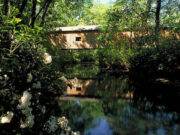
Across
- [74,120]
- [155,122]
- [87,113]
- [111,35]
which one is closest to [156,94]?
[155,122]

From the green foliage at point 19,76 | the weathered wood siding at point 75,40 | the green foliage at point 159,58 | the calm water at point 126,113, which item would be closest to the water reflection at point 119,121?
the calm water at point 126,113

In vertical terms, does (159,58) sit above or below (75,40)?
below

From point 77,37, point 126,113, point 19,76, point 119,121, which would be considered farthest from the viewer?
point 77,37

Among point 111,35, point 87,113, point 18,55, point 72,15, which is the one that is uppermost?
point 72,15

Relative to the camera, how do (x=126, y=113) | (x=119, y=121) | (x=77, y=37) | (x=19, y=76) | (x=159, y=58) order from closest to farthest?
1. (x=19, y=76)
2. (x=119, y=121)
3. (x=126, y=113)
4. (x=159, y=58)
5. (x=77, y=37)

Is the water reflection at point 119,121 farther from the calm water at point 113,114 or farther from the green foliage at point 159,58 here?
the green foliage at point 159,58

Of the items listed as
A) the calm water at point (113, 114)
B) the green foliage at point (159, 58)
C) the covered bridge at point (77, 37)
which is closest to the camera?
the calm water at point (113, 114)

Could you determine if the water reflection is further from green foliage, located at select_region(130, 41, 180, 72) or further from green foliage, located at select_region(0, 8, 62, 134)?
green foliage, located at select_region(130, 41, 180, 72)

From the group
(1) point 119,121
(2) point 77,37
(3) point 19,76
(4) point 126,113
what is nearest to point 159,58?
(4) point 126,113

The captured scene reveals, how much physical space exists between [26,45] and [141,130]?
424 cm

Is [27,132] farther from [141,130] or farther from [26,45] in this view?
[141,130]

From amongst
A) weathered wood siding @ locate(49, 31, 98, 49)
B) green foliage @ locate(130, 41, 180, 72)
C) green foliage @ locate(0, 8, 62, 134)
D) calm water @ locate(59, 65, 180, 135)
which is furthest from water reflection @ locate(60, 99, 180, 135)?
weathered wood siding @ locate(49, 31, 98, 49)

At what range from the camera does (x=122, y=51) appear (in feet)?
57.0

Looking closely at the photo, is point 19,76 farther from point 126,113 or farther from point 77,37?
point 77,37
